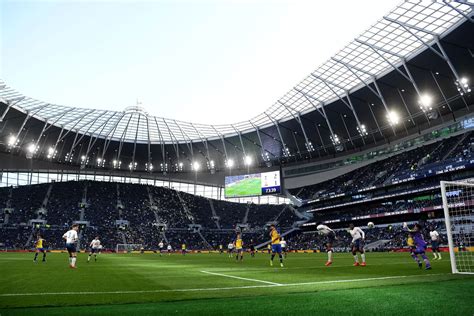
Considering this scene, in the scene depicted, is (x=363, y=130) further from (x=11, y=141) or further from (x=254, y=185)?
(x=11, y=141)

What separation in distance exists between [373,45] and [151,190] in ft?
178

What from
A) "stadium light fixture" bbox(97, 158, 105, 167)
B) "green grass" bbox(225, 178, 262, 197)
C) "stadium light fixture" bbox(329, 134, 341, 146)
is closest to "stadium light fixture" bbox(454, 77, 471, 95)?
"stadium light fixture" bbox(329, 134, 341, 146)

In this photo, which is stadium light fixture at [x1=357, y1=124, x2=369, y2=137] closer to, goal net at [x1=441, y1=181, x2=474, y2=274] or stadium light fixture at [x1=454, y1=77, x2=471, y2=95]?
stadium light fixture at [x1=454, y1=77, x2=471, y2=95]

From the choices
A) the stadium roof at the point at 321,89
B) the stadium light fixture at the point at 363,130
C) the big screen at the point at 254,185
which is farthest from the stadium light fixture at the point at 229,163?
the stadium light fixture at the point at 363,130

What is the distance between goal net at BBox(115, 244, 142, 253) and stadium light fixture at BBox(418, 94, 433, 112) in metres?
48.8

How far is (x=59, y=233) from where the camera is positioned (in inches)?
2299

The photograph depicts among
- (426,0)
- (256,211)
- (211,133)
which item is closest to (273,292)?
(426,0)

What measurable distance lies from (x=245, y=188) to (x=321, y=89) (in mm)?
23259

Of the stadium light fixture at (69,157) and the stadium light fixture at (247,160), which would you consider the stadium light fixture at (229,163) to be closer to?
the stadium light fixture at (247,160)

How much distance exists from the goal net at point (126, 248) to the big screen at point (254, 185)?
757 inches

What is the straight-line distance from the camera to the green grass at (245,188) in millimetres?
65500

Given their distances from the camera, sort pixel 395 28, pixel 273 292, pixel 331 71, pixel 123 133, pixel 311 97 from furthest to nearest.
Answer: pixel 123 133 < pixel 311 97 < pixel 331 71 < pixel 395 28 < pixel 273 292

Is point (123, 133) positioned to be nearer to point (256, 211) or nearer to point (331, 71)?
point (256, 211)

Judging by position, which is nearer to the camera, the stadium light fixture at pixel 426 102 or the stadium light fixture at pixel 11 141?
the stadium light fixture at pixel 426 102
